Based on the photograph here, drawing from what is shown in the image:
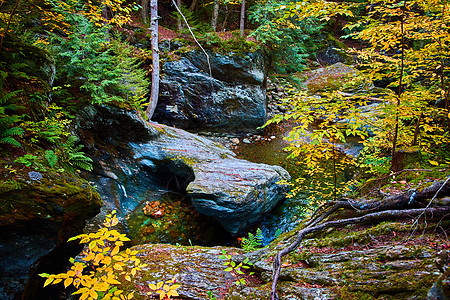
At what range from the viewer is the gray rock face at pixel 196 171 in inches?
244

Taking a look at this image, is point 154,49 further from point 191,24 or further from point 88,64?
point 191,24

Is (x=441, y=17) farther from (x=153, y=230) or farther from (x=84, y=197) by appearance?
(x=153, y=230)

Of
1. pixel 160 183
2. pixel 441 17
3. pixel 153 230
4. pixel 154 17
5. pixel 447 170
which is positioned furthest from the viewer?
pixel 154 17

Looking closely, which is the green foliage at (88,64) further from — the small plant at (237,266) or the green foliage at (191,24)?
the green foliage at (191,24)

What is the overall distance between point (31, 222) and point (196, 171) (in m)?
4.36

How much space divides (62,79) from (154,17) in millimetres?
4447

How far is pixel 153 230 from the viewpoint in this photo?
6.34 m

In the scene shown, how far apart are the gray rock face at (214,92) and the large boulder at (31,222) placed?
863 cm

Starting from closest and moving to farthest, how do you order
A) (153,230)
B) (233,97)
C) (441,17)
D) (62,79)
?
(441,17), (153,230), (62,79), (233,97)

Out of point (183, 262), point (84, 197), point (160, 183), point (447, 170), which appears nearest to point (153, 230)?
point (160, 183)

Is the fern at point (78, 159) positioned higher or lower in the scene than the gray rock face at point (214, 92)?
lower

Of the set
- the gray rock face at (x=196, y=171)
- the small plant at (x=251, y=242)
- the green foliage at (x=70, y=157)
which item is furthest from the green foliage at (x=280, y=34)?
the green foliage at (x=70, y=157)

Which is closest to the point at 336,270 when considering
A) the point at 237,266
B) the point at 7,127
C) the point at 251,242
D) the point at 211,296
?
the point at 237,266

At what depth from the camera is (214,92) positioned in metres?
12.6
